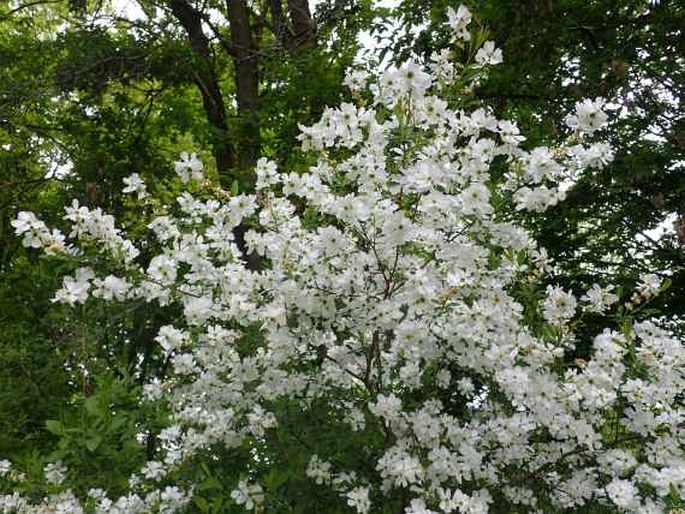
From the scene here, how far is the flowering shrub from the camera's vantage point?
3.44 metres

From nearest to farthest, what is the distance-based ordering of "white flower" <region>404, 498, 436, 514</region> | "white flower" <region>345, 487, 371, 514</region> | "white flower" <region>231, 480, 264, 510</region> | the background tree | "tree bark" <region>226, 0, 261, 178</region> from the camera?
"white flower" <region>404, 498, 436, 514</region>, "white flower" <region>345, 487, 371, 514</region>, "white flower" <region>231, 480, 264, 510</region>, the background tree, "tree bark" <region>226, 0, 261, 178</region>

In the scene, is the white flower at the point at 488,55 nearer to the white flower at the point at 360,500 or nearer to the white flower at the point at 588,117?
the white flower at the point at 588,117

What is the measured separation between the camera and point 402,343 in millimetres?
3535

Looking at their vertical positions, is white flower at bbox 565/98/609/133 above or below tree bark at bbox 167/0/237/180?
below

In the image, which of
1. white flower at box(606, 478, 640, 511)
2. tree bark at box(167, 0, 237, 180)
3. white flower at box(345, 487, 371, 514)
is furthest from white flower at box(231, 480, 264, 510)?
tree bark at box(167, 0, 237, 180)

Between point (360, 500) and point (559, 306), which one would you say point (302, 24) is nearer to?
point (559, 306)

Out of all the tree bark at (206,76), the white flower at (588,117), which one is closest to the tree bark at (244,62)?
the tree bark at (206,76)

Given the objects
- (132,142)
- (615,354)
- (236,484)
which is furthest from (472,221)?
(132,142)

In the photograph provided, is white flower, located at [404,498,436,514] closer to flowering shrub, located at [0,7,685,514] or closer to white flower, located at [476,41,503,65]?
flowering shrub, located at [0,7,685,514]

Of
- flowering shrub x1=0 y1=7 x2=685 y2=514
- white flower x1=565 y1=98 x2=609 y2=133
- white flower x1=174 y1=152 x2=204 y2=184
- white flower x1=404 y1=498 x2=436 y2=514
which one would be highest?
white flower x1=565 y1=98 x2=609 y2=133

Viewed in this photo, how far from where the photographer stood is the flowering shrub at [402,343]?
3.44m

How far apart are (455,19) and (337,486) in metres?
2.28

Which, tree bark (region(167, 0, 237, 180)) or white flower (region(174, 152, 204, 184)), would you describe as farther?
tree bark (region(167, 0, 237, 180))

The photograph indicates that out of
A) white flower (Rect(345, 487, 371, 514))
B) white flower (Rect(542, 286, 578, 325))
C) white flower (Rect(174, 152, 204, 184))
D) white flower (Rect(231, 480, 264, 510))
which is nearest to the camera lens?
white flower (Rect(345, 487, 371, 514))
